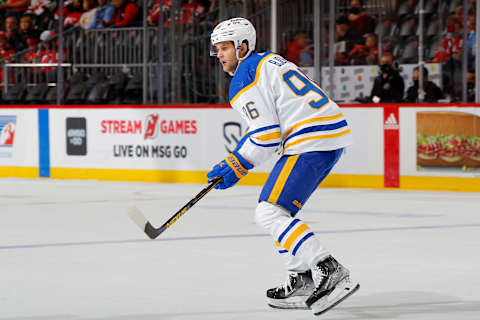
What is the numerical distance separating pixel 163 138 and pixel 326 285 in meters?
7.79

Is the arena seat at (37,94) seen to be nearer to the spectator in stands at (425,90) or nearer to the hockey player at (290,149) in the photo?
the spectator in stands at (425,90)

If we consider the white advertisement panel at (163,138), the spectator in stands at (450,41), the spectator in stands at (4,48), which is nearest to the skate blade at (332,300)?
the white advertisement panel at (163,138)

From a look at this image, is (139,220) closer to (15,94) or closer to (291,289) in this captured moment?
(291,289)

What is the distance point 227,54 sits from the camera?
453 cm

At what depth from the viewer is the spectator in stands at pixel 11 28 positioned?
1645cm

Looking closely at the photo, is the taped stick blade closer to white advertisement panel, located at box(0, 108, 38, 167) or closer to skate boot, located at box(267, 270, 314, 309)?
skate boot, located at box(267, 270, 314, 309)

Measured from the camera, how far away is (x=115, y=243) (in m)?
6.77

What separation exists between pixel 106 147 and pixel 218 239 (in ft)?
18.2

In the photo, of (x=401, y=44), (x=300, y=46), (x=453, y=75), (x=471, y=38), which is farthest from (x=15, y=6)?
(x=471, y=38)

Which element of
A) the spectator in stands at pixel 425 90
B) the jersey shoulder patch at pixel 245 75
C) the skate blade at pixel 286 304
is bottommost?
the skate blade at pixel 286 304

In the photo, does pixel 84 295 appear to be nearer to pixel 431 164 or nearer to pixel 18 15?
pixel 431 164

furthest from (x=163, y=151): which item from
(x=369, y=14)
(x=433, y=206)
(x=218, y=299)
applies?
(x=218, y=299)

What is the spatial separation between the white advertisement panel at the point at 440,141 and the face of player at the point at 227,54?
20.4 feet

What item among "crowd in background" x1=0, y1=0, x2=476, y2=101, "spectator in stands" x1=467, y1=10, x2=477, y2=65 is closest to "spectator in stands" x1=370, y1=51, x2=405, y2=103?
"crowd in background" x1=0, y1=0, x2=476, y2=101
